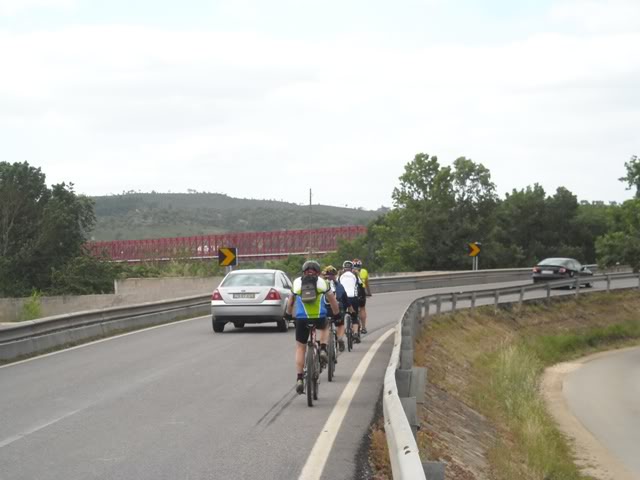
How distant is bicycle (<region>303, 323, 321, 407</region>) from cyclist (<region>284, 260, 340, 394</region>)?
3.2 inches

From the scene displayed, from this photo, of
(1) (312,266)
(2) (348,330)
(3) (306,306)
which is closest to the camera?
(1) (312,266)

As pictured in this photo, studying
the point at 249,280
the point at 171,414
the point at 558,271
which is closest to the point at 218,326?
the point at 249,280

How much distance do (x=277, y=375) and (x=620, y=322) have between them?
122 feet

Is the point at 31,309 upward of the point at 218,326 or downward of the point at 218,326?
downward

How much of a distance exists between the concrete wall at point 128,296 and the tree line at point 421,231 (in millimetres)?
11249

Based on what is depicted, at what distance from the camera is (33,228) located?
74.1 metres

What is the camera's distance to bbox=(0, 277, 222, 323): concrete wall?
4594 cm

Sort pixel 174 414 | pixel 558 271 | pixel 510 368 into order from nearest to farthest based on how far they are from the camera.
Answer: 1. pixel 174 414
2. pixel 510 368
3. pixel 558 271

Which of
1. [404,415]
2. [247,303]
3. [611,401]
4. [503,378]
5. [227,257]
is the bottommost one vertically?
[611,401]

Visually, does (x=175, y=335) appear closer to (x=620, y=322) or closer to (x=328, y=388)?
(x=328, y=388)

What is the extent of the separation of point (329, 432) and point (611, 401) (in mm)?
24129

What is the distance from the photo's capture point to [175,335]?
2272cm

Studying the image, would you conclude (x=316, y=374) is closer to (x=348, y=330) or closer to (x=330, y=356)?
(x=330, y=356)

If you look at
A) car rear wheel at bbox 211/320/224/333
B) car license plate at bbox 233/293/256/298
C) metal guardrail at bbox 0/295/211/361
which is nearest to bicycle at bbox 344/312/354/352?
car license plate at bbox 233/293/256/298
